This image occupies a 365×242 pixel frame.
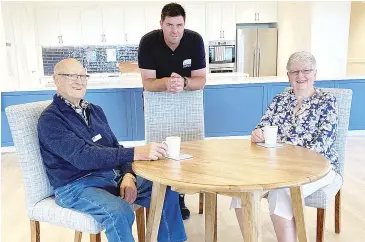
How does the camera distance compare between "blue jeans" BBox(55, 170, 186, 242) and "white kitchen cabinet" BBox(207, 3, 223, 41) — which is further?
"white kitchen cabinet" BBox(207, 3, 223, 41)

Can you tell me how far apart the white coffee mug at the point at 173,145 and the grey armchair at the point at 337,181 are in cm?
75

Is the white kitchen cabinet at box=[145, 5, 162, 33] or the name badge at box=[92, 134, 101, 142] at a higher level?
the white kitchen cabinet at box=[145, 5, 162, 33]

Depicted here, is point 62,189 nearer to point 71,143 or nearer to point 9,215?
point 71,143

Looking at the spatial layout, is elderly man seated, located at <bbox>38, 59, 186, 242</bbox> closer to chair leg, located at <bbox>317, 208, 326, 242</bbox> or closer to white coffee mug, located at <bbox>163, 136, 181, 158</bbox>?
white coffee mug, located at <bbox>163, 136, 181, 158</bbox>

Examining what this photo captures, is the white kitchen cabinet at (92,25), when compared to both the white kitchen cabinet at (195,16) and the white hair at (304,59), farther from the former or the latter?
the white hair at (304,59)

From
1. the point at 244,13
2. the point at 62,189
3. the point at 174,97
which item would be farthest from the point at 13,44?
the point at 62,189

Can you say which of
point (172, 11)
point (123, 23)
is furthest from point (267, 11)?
point (172, 11)

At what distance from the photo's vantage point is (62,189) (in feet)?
5.03

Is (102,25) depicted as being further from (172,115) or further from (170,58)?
(172,115)

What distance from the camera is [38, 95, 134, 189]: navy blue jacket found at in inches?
57.8

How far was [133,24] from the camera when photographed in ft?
22.3

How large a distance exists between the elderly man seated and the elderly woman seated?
538 mm

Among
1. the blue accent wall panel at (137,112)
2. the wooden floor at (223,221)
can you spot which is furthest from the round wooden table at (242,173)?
the blue accent wall panel at (137,112)

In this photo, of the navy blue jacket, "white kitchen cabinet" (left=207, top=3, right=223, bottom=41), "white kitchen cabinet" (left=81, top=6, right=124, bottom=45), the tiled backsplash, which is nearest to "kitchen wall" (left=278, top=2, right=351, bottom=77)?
"white kitchen cabinet" (left=207, top=3, right=223, bottom=41)
